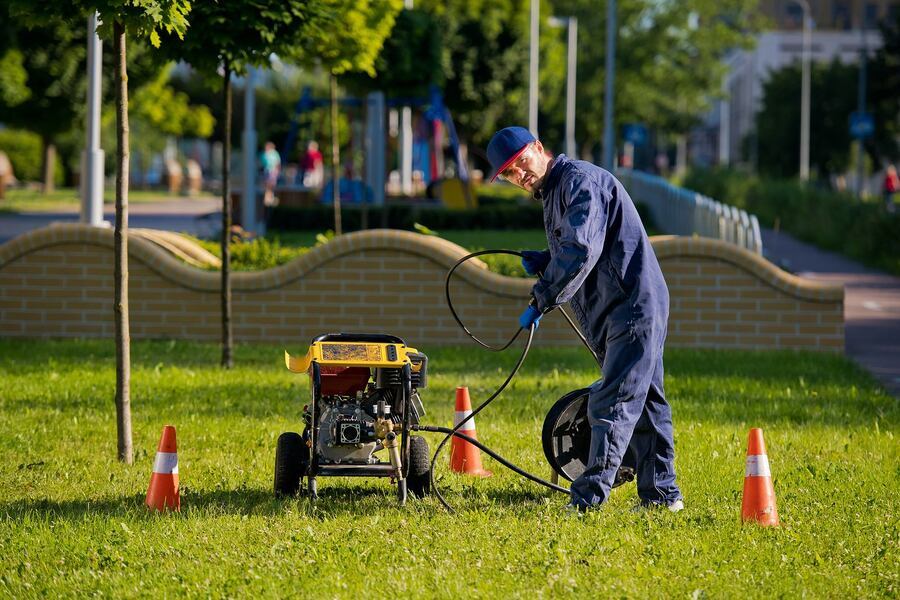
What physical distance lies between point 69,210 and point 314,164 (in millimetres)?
6753

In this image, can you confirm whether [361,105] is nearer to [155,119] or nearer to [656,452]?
[155,119]

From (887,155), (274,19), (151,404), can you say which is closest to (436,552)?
(151,404)

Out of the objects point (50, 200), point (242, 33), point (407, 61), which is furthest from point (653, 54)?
point (242, 33)

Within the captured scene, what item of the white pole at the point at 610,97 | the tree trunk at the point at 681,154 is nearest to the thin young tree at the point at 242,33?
the white pole at the point at 610,97

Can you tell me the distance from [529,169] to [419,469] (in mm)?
1474

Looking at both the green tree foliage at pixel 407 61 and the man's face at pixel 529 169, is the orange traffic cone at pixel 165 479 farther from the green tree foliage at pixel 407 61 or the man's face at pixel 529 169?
the green tree foliage at pixel 407 61

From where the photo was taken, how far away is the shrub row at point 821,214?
24234 millimetres

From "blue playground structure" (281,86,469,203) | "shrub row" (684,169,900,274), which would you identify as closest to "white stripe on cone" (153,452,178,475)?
"shrub row" (684,169,900,274)

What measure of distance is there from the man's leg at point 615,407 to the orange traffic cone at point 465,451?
4.11 ft

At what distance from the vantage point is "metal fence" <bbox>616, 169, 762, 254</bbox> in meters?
15.9

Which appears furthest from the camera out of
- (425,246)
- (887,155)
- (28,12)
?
(887,155)

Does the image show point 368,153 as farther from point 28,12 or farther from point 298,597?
point 298,597

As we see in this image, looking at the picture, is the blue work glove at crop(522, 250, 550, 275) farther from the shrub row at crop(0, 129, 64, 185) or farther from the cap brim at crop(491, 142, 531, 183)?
the shrub row at crop(0, 129, 64, 185)

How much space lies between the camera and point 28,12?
7.79 metres
